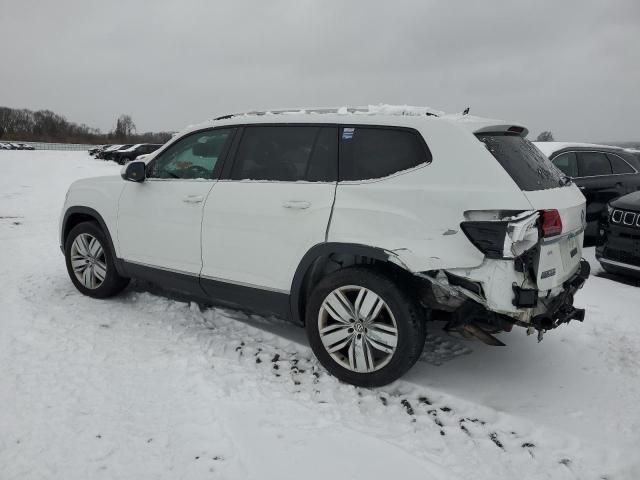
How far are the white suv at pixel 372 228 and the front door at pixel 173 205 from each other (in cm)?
2

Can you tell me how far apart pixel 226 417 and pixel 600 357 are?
288cm

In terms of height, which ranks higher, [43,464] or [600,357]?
[600,357]

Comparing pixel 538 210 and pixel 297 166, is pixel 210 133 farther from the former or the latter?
pixel 538 210

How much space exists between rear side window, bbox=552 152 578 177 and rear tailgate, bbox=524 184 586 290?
4520mm

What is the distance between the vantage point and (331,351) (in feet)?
10.9

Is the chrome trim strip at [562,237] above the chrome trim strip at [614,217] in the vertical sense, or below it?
above

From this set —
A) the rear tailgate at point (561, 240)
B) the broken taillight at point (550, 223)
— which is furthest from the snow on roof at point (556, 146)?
the broken taillight at point (550, 223)

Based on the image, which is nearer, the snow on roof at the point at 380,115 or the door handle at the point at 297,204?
the snow on roof at the point at 380,115

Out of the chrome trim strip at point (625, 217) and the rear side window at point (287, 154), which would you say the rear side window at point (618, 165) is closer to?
the chrome trim strip at point (625, 217)

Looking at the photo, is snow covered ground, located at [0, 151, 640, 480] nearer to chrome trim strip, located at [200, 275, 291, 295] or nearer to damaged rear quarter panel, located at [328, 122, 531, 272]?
chrome trim strip, located at [200, 275, 291, 295]

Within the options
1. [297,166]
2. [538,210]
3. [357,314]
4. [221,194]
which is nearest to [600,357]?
[538,210]

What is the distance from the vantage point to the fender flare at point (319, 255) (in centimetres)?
308

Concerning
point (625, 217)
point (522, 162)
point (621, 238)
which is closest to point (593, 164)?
point (625, 217)

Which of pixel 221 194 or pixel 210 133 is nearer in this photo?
pixel 221 194
